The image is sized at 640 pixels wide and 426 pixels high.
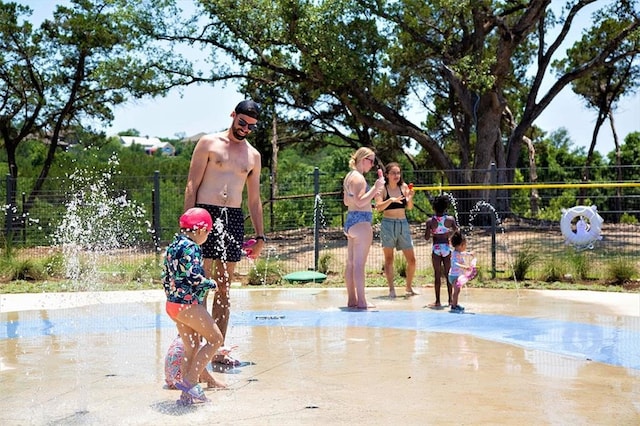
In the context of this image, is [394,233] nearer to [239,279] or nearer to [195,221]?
[239,279]

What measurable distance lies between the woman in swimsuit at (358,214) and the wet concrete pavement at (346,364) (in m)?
0.50

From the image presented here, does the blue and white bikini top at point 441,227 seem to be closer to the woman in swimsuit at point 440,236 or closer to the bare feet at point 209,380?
the woman in swimsuit at point 440,236

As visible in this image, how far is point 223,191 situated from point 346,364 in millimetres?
1685

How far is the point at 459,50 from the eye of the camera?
25.5 meters

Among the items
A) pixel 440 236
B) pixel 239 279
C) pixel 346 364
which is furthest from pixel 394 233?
pixel 346 364

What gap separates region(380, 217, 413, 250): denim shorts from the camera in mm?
10516

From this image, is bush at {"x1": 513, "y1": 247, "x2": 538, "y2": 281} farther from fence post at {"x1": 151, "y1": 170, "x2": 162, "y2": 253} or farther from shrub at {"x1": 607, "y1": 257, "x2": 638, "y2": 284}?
fence post at {"x1": 151, "y1": 170, "x2": 162, "y2": 253}

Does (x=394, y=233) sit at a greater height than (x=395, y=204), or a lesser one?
lesser

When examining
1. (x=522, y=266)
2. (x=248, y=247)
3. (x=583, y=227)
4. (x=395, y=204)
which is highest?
(x=395, y=204)

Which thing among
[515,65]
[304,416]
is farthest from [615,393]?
[515,65]

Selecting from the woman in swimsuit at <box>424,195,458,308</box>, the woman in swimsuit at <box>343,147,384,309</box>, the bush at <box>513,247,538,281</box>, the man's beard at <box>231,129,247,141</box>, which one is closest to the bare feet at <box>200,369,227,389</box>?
the man's beard at <box>231,129,247,141</box>

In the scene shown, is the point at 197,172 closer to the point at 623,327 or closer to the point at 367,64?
the point at 623,327

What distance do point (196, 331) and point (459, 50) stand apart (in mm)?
21852

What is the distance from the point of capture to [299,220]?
17688 millimetres
